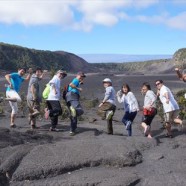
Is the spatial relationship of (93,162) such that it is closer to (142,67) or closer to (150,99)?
(150,99)

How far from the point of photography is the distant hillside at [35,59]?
337 feet

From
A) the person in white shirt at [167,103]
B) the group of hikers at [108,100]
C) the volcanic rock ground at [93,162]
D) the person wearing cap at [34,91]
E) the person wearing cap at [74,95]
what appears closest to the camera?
the volcanic rock ground at [93,162]

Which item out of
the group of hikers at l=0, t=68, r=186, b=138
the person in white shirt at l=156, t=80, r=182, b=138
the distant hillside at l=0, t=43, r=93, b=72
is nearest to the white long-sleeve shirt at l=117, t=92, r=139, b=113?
the group of hikers at l=0, t=68, r=186, b=138

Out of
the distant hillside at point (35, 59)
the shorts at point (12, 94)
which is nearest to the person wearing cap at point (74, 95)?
the shorts at point (12, 94)

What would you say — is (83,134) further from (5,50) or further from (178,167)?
(5,50)

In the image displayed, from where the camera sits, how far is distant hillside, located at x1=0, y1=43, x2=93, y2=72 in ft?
337

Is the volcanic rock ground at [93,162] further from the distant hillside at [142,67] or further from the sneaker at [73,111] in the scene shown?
the distant hillside at [142,67]

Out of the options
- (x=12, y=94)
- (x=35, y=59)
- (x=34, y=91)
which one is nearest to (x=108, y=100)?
(x=34, y=91)

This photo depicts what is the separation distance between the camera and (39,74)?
11.9 meters

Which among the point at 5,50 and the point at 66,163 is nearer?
the point at 66,163

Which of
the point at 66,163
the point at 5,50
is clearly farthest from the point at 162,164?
the point at 5,50

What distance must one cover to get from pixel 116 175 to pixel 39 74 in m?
4.95

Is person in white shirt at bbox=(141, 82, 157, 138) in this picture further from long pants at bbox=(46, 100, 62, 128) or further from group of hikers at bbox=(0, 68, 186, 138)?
long pants at bbox=(46, 100, 62, 128)

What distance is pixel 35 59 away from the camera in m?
116
